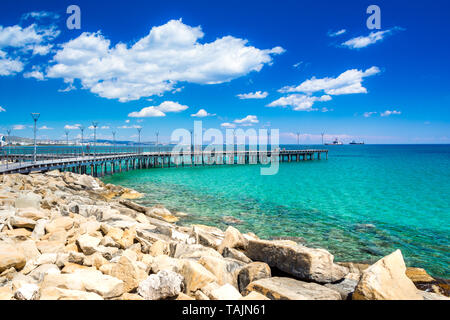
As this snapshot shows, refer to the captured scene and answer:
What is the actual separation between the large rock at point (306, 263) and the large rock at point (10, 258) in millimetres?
4936

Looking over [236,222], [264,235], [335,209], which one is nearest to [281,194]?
[335,209]

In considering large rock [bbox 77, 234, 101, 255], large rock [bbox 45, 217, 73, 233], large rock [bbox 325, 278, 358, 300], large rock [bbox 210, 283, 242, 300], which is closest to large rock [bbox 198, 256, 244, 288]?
large rock [bbox 210, 283, 242, 300]

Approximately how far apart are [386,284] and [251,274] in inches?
87.9

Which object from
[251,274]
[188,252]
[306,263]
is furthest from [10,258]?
[306,263]

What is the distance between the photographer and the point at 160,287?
4.21 m

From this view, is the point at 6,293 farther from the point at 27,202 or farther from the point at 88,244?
the point at 27,202

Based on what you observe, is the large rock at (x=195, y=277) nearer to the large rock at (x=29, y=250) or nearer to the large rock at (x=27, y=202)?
the large rock at (x=29, y=250)

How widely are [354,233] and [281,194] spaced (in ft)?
39.2

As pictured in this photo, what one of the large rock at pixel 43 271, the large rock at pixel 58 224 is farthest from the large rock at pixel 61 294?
the large rock at pixel 58 224

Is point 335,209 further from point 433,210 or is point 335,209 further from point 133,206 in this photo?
point 133,206
